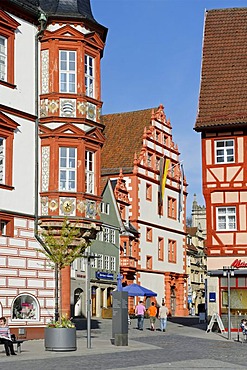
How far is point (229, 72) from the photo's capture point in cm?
4072

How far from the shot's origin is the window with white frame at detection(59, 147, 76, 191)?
2917 centimetres

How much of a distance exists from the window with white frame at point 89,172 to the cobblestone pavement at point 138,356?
219 inches

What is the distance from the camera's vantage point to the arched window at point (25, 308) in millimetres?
27844

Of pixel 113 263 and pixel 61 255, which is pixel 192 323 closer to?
pixel 113 263

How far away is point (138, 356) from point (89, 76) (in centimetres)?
Answer: 1222

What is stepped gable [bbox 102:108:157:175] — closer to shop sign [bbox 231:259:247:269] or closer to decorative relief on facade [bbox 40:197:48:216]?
shop sign [bbox 231:259:247:269]

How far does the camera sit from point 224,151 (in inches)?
1537

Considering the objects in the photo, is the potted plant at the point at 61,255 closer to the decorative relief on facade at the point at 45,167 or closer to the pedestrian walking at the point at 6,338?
the pedestrian walking at the point at 6,338

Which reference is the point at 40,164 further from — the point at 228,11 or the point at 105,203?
the point at 105,203

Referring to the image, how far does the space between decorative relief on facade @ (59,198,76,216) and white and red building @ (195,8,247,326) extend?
433 inches

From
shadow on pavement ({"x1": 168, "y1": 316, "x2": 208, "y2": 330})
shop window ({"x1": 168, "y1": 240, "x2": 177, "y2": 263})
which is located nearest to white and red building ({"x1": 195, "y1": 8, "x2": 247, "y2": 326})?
shadow on pavement ({"x1": 168, "y1": 316, "x2": 208, "y2": 330})

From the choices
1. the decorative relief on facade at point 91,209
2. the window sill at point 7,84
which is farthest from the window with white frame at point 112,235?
the window sill at point 7,84

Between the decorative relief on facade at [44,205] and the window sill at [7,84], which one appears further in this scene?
the decorative relief on facade at [44,205]

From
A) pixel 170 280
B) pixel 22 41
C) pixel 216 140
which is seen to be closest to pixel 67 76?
pixel 22 41
